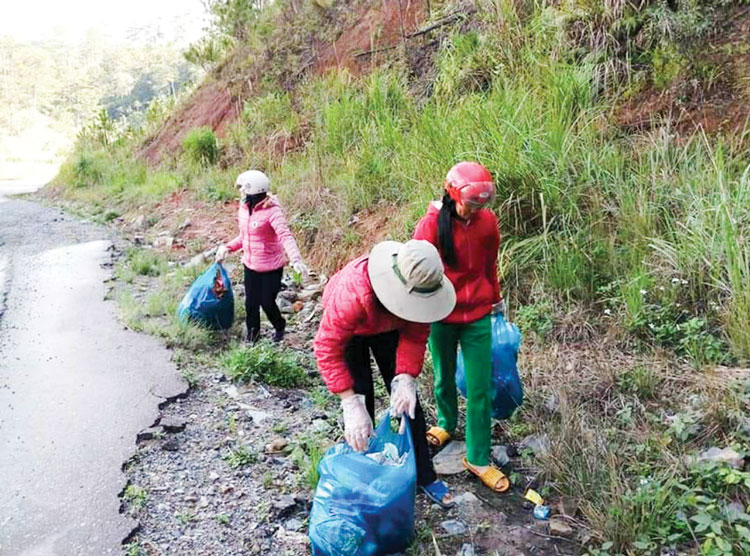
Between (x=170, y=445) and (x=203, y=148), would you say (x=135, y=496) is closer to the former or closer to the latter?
(x=170, y=445)

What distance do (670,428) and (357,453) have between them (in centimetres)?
162

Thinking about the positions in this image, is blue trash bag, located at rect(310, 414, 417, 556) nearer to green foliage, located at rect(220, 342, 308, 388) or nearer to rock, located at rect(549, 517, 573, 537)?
rock, located at rect(549, 517, 573, 537)

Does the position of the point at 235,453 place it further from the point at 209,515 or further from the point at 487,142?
the point at 487,142

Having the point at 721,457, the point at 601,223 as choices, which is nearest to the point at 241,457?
the point at 721,457

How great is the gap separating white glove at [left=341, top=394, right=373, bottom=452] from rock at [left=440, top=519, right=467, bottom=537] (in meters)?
0.63

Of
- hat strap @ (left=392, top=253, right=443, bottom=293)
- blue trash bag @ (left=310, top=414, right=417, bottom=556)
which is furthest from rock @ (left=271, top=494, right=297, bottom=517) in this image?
hat strap @ (left=392, top=253, right=443, bottom=293)

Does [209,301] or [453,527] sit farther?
[209,301]

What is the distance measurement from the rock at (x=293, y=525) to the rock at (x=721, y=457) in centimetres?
174

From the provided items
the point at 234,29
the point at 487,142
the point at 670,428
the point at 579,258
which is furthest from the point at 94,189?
the point at 670,428

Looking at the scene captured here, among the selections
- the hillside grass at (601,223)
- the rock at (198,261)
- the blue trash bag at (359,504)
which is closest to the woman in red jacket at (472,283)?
the hillside grass at (601,223)

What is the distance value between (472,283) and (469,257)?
12 centimetres

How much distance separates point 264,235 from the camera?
4605mm

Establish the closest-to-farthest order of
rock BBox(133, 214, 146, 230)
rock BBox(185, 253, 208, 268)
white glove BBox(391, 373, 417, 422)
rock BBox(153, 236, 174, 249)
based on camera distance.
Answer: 1. white glove BBox(391, 373, 417, 422)
2. rock BBox(185, 253, 208, 268)
3. rock BBox(153, 236, 174, 249)
4. rock BBox(133, 214, 146, 230)

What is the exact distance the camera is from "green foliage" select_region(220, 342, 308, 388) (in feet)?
13.4
